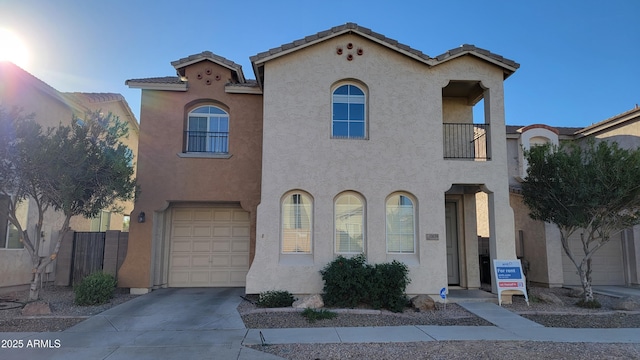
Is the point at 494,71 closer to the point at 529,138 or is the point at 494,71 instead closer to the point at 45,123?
the point at 529,138

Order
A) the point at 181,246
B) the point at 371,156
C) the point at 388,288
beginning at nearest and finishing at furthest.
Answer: the point at 388,288 < the point at 371,156 < the point at 181,246

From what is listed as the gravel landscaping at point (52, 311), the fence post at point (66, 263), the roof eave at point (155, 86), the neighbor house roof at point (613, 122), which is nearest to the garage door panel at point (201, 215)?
the gravel landscaping at point (52, 311)

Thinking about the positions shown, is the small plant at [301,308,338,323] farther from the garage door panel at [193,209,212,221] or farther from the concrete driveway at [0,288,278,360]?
the garage door panel at [193,209,212,221]

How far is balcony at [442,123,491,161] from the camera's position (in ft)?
41.0

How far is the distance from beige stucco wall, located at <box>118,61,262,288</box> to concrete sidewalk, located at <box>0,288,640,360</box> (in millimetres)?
2816

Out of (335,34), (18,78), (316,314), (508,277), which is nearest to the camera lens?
(316,314)

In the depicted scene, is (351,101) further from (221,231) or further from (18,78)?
(18,78)

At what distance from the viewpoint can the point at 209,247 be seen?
13016 mm

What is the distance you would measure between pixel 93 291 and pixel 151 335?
3175mm

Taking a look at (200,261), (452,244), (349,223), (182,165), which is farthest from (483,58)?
(200,261)

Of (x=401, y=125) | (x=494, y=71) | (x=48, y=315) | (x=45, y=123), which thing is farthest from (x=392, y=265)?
Answer: (x=45, y=123)

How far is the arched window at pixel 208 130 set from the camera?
41.9ft

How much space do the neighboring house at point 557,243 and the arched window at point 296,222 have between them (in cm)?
731

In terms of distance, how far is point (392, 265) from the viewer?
1027 cm
